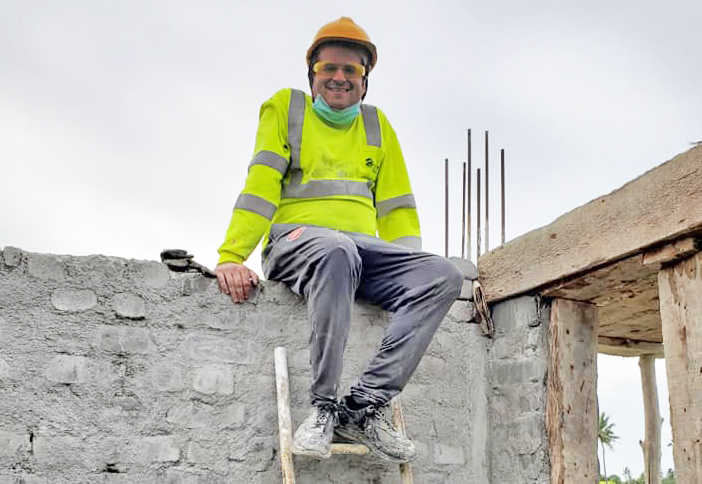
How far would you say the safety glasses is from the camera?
3752 mm

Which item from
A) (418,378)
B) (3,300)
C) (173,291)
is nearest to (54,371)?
(3,300)

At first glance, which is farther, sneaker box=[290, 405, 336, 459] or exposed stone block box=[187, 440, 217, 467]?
exposed stone block box=[187, 440, 217, 467]

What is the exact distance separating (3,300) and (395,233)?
1635 mm

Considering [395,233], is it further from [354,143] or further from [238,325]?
[238,325]

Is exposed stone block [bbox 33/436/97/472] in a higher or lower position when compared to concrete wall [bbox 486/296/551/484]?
lower

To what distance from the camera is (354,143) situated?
378 centimetres

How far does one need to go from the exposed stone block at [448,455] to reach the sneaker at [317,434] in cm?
71

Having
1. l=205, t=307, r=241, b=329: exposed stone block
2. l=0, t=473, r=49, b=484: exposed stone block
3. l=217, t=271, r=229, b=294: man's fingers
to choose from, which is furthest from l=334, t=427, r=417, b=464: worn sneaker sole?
l=0, t=473, r=49, b=484: exposed stone block

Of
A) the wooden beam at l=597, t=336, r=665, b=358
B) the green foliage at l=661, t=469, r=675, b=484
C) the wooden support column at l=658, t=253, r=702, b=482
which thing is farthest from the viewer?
the green foliage at l=661, t=469, r=675, b=484

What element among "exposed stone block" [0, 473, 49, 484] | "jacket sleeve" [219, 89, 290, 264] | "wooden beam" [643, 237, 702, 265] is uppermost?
"jacket sleeve" [219, 89, 290, 264]

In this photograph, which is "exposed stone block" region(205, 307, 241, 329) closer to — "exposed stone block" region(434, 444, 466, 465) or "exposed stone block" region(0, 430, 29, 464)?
"exposed stone block" region(0, 430, 29, 464)

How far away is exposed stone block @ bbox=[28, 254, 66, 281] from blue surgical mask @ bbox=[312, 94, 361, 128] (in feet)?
4.05

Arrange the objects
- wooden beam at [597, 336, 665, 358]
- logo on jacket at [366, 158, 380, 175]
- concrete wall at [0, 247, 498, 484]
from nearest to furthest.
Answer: concrete wall at [0, 247, 498, 484], logo on jacket at [366, 158, 380, 175], wooden beam at [597, 336, 665, 358]

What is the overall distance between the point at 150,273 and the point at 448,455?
1.46 meters
